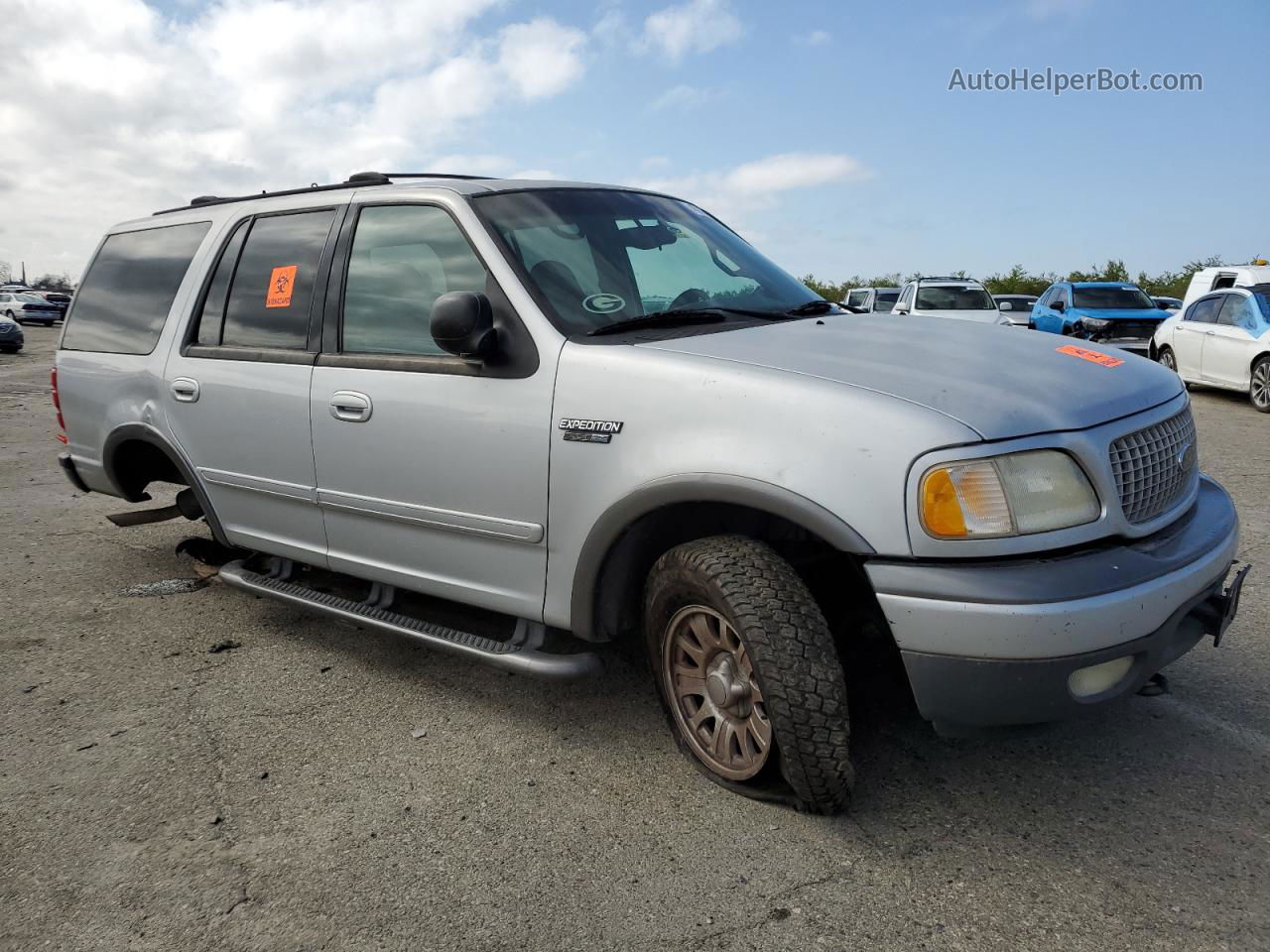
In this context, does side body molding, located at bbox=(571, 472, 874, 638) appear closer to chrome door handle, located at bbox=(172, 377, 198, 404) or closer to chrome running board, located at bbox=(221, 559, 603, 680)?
chrome running board, located at bbox=(221, 559, 603, 680)

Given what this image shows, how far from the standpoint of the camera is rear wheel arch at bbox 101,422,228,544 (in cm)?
441

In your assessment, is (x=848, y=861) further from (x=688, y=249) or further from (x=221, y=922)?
(x=688, y=249)

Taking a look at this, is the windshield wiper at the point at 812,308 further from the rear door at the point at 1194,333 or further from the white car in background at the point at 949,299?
the white car in background at the point at 949,299

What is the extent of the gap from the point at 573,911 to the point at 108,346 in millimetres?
3817

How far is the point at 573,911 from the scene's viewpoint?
2.42m

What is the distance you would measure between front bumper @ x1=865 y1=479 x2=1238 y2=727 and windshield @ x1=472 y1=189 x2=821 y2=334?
1.36 metres

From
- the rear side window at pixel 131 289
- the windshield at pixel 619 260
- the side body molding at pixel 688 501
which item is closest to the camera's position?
the side body molding at pixel 688 501

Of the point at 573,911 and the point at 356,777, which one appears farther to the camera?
the point at 356,777

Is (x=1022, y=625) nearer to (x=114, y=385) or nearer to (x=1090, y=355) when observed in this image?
(x=1090, y=355)

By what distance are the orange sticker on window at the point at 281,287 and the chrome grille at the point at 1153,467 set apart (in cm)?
305

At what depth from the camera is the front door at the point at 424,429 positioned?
312 centimetres

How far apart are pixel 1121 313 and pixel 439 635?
15813 mm

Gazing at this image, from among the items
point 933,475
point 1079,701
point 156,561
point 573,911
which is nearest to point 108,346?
point 156,561

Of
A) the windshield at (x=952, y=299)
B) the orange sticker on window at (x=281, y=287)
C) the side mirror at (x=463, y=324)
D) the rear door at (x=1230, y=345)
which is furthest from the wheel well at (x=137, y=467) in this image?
the windshield at (x=952, y=299)
